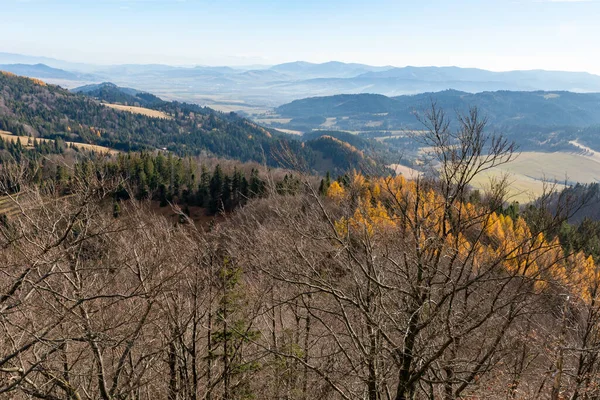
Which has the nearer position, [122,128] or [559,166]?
[559,166]

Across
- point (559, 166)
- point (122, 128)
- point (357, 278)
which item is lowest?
point (559, 166)

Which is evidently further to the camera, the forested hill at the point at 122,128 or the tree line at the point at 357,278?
the forested hill at the point at 122,128

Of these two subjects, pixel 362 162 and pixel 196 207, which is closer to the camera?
pixel 362 162

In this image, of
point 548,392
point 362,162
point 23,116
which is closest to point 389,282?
point 362,162

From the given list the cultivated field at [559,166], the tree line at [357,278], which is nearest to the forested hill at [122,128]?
the cultivated field at [559,166]

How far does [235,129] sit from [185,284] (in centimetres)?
18576

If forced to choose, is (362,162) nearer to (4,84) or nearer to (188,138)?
(188,138)

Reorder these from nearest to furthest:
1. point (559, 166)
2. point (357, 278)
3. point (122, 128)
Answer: point (357, 278)
point (559, 166)
point (122, 128)

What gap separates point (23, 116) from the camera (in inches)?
6383

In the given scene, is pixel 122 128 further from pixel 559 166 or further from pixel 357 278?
pixel 559 166

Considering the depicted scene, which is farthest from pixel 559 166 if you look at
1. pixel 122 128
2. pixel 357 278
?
pixel 122 128

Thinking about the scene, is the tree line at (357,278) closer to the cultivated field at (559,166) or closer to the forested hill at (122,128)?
the forested hill at (122,128)

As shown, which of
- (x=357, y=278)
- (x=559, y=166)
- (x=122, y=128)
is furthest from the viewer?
(x=122, y=128)

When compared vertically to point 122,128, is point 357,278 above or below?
above
